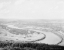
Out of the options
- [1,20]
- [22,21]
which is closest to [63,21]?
[22,21]

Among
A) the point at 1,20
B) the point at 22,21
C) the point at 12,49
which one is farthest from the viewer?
the point at 22,21

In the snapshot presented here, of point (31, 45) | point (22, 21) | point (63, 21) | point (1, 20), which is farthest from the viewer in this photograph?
point (22, 21)

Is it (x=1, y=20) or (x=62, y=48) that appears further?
(x=1, y=20)

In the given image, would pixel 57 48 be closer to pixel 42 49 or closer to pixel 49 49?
Result: pixel 49 49

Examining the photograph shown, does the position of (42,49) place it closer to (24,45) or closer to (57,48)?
(57,48)

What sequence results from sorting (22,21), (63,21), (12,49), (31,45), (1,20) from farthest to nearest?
(22,21) < (63,21) < (1,20) < (31,45) < (12,49)

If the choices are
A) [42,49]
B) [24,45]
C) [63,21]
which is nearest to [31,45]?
[24,45]

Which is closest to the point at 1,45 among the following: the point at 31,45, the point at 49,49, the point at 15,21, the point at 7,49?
the point at 7,49
